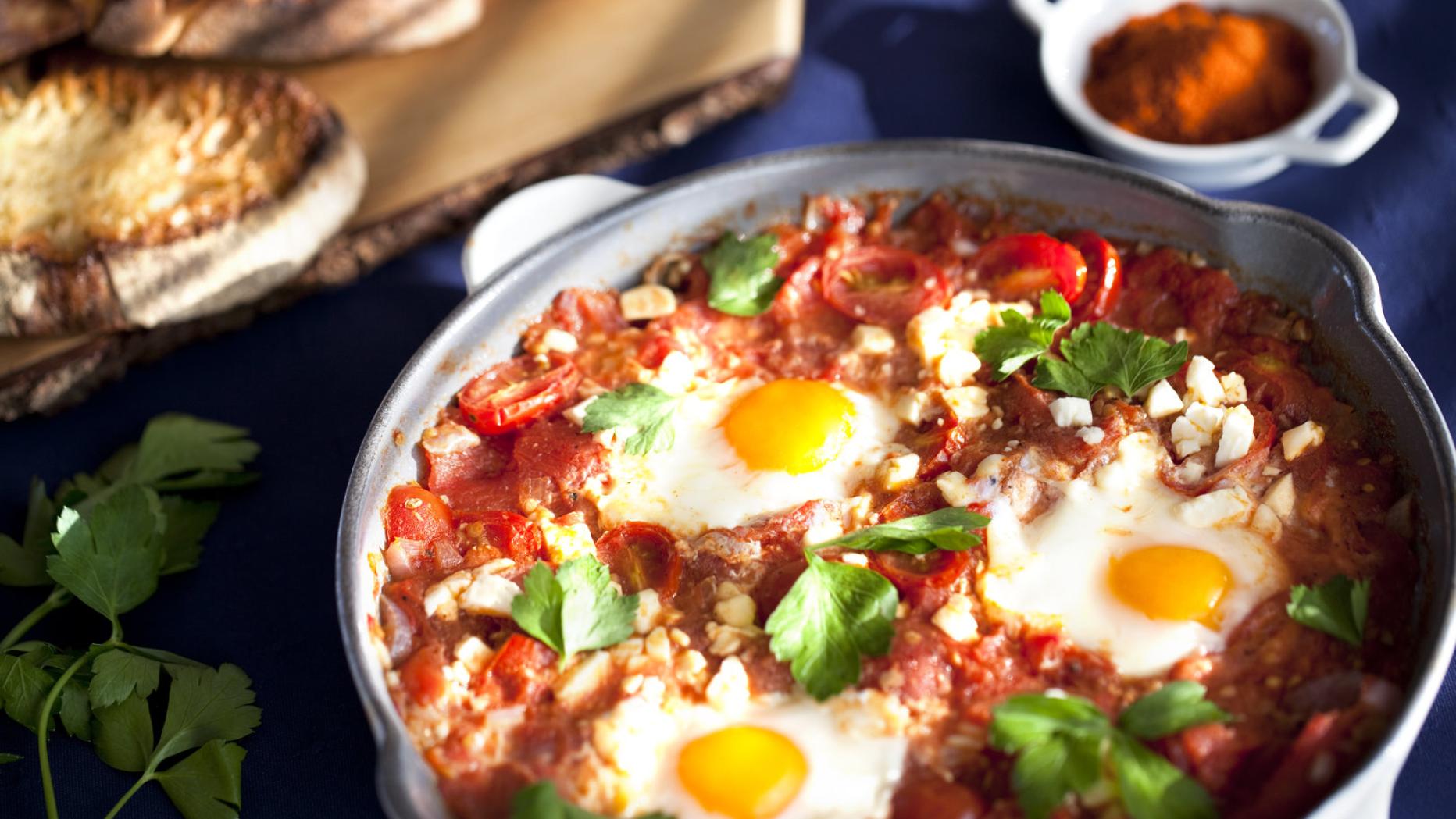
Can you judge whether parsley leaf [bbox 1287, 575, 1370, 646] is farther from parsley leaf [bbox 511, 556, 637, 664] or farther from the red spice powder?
the red spice powder

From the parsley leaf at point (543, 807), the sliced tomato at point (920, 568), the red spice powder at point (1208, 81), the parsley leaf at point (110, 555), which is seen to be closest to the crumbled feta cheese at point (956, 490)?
the sliced tomato at point (920, 568)

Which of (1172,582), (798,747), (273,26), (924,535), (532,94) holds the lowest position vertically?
(798,747)

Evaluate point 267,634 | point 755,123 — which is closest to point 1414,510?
point 755,123

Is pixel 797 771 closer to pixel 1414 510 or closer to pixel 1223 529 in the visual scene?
pixel 1223 529

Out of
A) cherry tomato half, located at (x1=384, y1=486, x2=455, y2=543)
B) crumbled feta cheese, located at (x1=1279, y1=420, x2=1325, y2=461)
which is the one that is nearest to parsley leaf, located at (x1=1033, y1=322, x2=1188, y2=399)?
crumbled feta cheese, located at (x1=1279, y1=420, x2=1325, y2=461)

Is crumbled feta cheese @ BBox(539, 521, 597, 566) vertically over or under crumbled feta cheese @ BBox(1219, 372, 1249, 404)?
under

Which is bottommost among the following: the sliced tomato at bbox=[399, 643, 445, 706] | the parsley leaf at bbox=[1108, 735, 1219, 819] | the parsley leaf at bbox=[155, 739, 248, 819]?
the parsley leaf at bbox=[155, 739, 248, 819]

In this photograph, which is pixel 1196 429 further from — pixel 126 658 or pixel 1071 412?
pixel 126 658

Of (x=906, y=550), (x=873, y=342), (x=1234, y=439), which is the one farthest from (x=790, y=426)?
(x=1234, y=439)
